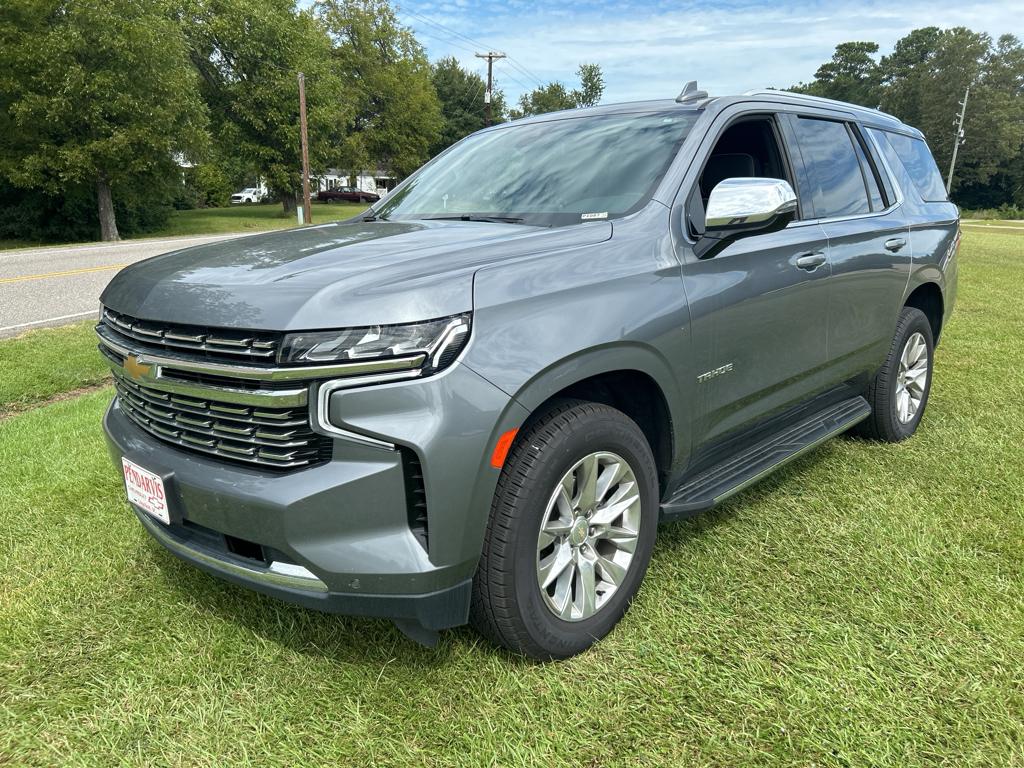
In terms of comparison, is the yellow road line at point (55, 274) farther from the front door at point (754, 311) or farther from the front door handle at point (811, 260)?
the front door handle at point (811, 260)

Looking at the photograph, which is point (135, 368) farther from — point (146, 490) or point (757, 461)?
point (757, 461)

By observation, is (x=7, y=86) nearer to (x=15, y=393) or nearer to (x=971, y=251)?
(x=15, y=393)

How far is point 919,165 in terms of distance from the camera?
14.7ft

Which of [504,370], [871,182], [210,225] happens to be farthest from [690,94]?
[210,225]

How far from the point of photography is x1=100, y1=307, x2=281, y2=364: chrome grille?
72.1 inches

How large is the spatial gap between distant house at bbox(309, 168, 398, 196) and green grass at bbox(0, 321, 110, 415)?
14.6m

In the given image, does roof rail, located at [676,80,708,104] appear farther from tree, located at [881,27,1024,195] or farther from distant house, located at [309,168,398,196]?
tree, located at [881,27,1024,195]

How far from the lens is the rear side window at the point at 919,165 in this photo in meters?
4.29

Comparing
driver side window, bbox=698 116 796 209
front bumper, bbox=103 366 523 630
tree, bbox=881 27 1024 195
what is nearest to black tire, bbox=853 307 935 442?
driver side window, bbox=698 116 796 209

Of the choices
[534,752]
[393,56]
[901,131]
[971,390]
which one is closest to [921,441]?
[971,390]

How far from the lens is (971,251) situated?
19.8 m

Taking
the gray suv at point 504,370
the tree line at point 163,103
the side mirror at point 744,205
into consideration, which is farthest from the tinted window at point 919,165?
the tree line at point 163,103

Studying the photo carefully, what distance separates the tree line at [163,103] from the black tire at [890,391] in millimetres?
25959

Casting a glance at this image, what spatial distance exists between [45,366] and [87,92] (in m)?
21.4
